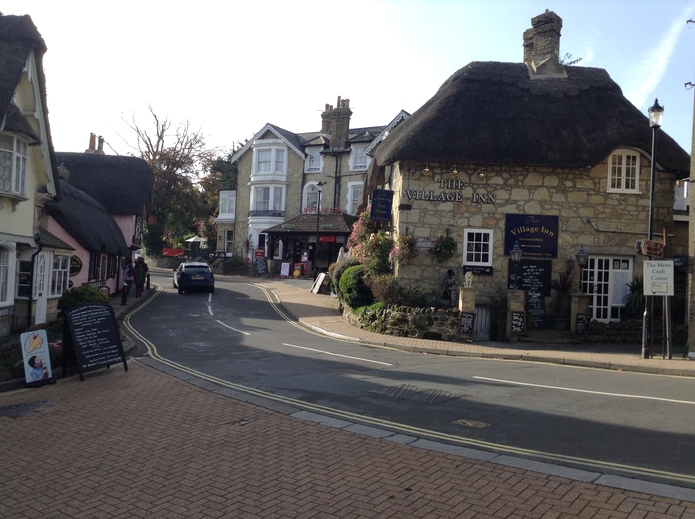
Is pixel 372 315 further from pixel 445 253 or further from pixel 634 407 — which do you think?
pixel 634 407

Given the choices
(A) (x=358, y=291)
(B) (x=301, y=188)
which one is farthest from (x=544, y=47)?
(B) (x=301, y=188)

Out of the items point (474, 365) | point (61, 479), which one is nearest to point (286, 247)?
point (474, 365)

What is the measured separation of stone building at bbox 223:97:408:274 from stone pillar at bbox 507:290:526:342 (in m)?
27.4

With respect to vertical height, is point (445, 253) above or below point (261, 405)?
above

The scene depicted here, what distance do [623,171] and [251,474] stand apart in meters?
17.4

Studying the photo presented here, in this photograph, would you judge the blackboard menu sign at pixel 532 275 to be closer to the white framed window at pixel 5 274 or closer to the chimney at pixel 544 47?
the chimney at pixel 544 47

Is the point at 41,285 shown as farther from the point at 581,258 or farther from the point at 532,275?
the point at 581,258

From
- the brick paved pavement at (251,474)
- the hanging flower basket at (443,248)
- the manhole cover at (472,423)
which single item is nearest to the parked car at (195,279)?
the hanging flower basket at (443,248)

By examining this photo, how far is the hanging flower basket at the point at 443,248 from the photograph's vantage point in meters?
19.3

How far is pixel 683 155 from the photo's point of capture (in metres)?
19.4

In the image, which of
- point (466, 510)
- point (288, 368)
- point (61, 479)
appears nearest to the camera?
point (466, 510)

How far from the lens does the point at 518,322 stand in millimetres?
17984

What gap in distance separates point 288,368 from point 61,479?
663 centimetres

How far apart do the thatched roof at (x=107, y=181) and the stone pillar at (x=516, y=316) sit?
2410cm
